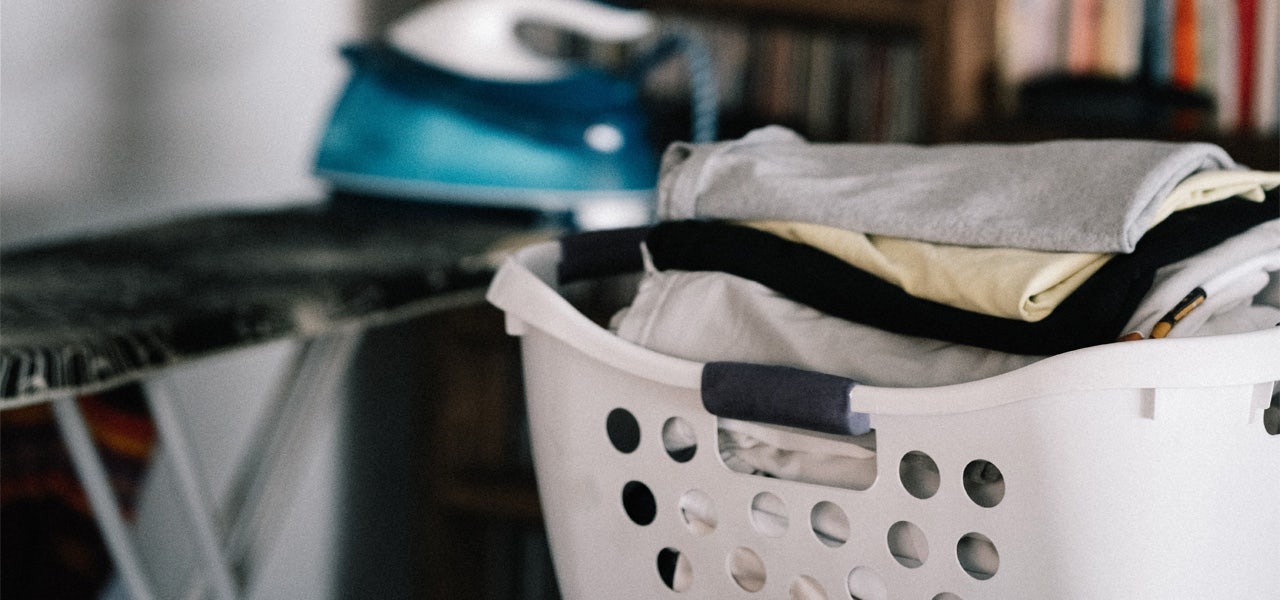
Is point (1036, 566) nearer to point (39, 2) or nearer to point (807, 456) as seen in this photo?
point (807, 456)

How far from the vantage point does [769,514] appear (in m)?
0.62

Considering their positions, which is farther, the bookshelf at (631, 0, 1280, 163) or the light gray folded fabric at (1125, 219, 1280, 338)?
the bookshelf at (631, 0, 1280, 163)

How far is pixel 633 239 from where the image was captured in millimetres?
760

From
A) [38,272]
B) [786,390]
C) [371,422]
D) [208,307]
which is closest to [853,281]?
[786,390]

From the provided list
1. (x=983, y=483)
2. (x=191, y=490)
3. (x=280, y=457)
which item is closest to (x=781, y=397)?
(x=983, y=483)

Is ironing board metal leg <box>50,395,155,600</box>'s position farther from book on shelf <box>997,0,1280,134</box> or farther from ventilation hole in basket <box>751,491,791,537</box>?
book on shelf <box>997,0,1280,134</box>

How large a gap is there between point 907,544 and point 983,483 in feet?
0.16

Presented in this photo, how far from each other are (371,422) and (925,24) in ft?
3.08

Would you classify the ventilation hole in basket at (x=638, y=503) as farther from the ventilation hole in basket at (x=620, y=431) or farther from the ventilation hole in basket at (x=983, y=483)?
the ventilation hole in basket at (x=983, y=483)

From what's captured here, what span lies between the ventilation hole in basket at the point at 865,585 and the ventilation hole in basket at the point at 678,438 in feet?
0.36

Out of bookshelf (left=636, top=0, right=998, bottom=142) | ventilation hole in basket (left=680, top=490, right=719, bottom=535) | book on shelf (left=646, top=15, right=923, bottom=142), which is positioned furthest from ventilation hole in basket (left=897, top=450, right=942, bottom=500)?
book on shelf (left=646, top=15, right=923, bottom=142)

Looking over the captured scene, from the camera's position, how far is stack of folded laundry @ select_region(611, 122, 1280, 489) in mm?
586

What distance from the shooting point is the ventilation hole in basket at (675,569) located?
646 mm

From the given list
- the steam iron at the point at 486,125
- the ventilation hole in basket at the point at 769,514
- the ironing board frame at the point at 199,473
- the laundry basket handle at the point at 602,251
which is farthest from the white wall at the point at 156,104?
the ventilation hole in basket at the point at 769,514
